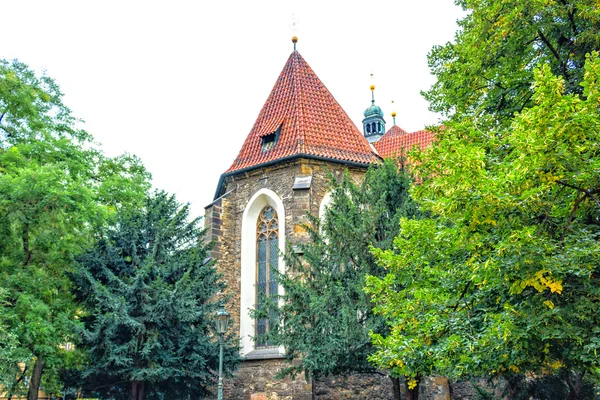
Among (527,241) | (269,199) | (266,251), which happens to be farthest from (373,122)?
(527,241)

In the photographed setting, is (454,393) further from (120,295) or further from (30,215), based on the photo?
(30,215)

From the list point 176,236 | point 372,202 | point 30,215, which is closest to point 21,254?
point 30,215

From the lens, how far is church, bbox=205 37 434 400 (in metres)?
15.3

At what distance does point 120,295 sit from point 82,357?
7.12 feet

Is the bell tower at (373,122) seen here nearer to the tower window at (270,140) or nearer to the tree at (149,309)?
the tower window at (270,140)

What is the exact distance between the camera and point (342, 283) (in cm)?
1149

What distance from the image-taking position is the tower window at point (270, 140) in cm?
1738

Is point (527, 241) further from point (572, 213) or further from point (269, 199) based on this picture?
point (269, 199)

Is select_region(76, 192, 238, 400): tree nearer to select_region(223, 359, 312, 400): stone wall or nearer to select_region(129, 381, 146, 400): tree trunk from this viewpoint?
select_region(129, 381, 146, 400): tree trunk

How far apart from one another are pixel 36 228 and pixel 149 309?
304 cm

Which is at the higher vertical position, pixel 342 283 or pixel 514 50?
pixel 514 50

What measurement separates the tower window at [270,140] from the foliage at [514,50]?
7708mm

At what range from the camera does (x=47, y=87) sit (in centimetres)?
1672

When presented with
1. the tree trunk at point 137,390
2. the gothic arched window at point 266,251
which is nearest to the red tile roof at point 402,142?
the gothic arched window at point 266,251
